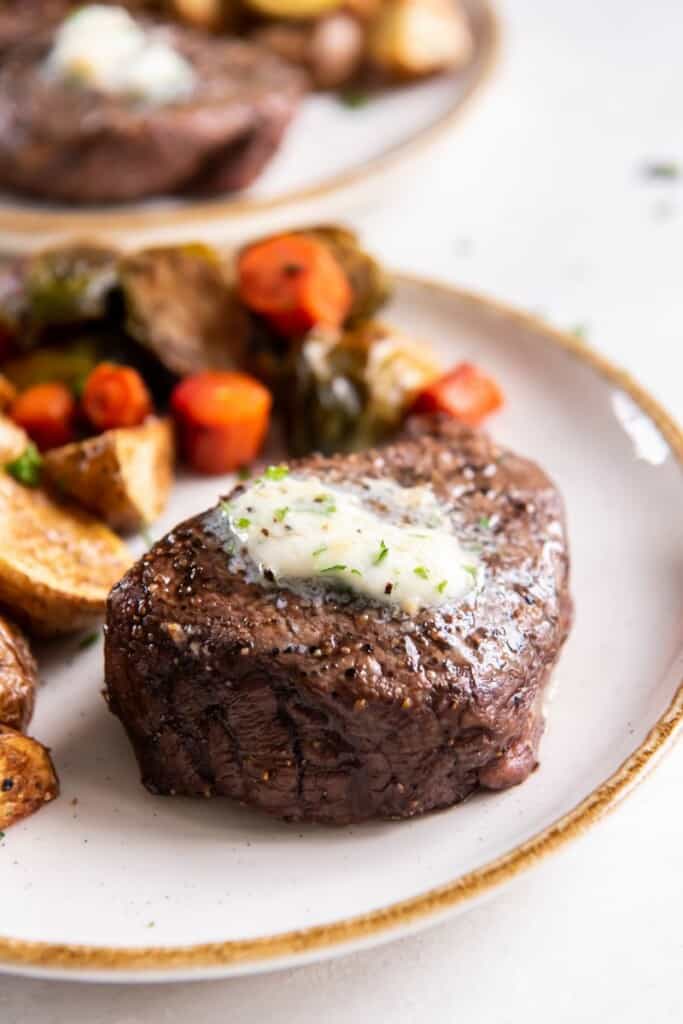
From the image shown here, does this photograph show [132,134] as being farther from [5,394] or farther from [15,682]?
[15,682]

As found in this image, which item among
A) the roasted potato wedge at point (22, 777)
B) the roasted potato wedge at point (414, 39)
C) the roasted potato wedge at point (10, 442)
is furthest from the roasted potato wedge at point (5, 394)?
the roasted potato wedge at point (414, 39)

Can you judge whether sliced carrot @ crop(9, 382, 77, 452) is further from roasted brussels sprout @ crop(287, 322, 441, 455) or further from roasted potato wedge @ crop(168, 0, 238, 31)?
roasted potato wedge @ crop(168, 0, 238, 31)

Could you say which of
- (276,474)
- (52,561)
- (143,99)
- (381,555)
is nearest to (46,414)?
(52,561)

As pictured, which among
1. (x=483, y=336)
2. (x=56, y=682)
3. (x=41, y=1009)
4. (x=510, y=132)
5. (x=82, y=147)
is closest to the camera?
(x=41, y=1009)

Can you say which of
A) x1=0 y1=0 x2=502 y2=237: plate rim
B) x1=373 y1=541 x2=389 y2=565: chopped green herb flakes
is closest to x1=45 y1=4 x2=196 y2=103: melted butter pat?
x1=0 y1=0 x2=502 y2=237: plate rim

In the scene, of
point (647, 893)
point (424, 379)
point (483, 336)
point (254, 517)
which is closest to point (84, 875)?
point (254, 517)

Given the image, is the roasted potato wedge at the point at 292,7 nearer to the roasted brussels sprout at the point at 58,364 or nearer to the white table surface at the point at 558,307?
the white table surface at the point at 558,307

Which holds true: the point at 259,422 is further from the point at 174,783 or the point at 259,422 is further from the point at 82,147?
the point at 82,147
